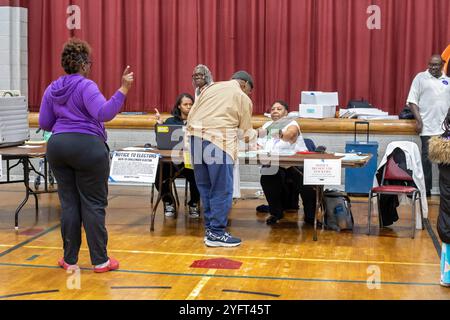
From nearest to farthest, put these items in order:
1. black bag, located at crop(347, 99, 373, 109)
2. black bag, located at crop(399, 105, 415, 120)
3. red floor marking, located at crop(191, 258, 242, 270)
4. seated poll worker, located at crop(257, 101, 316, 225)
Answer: red floor marking, located at crop(191, 258, 242, 270), seated poll worker, located at crop(257, 101, 316, 225), black bag, located at crop(399, 105, 415, 120), black bag, located at crop(347, 99, 373, 109)

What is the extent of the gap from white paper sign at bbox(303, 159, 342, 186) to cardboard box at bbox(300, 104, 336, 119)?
10.5ft

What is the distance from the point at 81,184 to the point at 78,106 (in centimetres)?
56

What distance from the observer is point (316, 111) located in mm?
10312

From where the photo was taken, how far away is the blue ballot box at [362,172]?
9656 mm

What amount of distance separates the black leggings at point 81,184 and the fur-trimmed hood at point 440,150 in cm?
231

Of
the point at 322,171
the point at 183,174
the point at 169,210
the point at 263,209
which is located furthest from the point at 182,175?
the point at 322,171

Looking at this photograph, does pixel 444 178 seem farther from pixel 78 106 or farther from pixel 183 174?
pixel 183 174

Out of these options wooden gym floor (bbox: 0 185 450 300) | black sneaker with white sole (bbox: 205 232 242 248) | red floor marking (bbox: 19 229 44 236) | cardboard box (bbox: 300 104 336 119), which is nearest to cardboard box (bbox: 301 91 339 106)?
cardboard box (bbox: 300 104 336 119)

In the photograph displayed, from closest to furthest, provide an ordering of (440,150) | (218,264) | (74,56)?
1. (440,150)
2. (74,56)
3. (218,264)

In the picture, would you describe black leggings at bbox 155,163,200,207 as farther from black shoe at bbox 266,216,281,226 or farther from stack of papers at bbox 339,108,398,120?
stack of papers at bbox 339,108,398,120

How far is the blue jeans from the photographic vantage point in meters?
6.78

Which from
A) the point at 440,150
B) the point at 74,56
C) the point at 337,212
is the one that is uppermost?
the point at 74,56

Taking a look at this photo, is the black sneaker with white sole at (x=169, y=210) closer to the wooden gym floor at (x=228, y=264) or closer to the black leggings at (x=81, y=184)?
the wooden gym floor at (x=228, y=264)

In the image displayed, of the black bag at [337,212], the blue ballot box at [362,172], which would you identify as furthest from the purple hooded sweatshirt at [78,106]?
the blue ballot box at [362,172]
